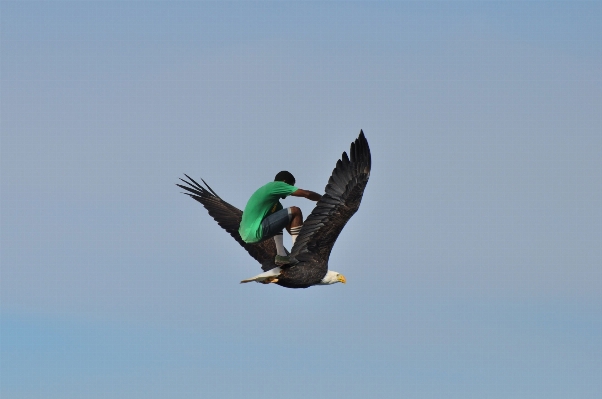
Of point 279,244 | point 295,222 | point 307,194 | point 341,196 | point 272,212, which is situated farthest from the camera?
point 279,244

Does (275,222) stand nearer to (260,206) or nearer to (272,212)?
(272,212)

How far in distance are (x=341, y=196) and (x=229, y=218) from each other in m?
5.05

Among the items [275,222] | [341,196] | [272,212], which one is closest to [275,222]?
[275,222]

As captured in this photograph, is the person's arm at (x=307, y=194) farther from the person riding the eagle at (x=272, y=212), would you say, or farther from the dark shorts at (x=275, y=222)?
the dark shorts at (x=275, y=222)

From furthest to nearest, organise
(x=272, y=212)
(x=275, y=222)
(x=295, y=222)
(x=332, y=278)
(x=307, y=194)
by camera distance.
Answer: (x=332, y=278) < (x=295, y=222) < (x=272, y=212) < (x=275, y=222) < (x=307, y=194)

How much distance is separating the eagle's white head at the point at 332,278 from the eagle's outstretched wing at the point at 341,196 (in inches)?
37.1

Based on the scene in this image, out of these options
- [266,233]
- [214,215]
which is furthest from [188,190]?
[266,233]

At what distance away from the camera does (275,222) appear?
27.5m

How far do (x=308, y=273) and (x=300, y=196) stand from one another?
1.74m

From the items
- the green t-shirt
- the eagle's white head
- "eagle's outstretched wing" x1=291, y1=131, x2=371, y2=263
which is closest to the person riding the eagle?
the green t-shirt

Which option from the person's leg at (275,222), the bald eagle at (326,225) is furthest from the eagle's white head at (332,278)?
the person's leg at (275,222)

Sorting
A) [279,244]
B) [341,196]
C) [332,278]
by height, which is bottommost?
[332,278]

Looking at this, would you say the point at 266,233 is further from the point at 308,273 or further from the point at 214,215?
the point at 214,215

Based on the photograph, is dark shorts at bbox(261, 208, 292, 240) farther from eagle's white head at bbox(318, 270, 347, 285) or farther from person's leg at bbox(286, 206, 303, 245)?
eagle's white head at bbox(318, 270, 347, 285)
